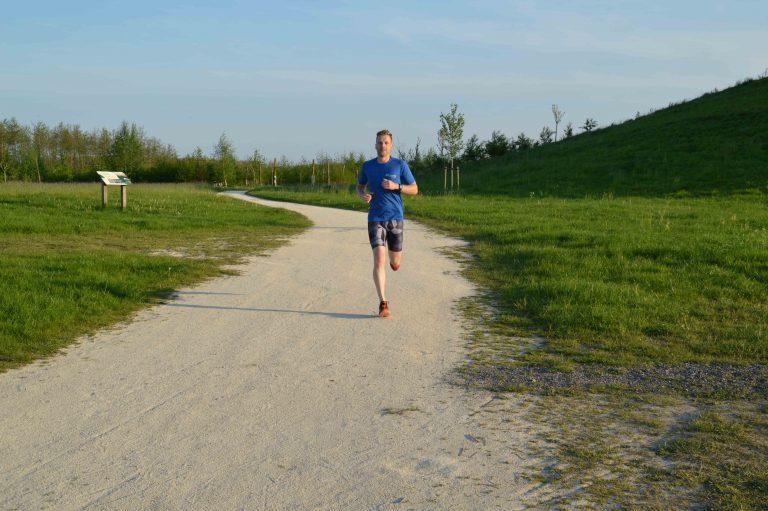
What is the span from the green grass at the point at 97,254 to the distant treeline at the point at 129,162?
37.3m

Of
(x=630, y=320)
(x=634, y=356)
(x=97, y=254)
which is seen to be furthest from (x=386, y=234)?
(x=97, y=254)

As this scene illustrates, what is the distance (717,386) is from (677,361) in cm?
72

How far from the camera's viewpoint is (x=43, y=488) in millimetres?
3648

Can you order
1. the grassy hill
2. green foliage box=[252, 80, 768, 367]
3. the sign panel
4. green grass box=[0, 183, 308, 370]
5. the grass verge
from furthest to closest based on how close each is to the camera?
the grassy hill, the sign panel, green grass box=[0, 183, 308, 370], green foliage box=[252, 80, 768, 367], the grass verge

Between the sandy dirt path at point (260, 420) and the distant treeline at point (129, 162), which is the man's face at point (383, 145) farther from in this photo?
the distant treeline at point (129, 162)

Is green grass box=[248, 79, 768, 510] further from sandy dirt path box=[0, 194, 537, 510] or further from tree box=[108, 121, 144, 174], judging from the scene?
tree box=[108, 121, 144, 174]

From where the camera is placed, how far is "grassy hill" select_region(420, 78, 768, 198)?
2998 cm

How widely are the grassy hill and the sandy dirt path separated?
23596 mm

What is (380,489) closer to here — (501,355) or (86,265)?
(501,355)

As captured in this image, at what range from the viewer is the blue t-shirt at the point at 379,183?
7914 millimetres

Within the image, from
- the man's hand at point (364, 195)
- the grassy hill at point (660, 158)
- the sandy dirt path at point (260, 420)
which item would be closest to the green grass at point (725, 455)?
the sandy dirt path at point (260, 420)

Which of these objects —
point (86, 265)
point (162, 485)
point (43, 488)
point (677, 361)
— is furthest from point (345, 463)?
Result: point (86, 265)

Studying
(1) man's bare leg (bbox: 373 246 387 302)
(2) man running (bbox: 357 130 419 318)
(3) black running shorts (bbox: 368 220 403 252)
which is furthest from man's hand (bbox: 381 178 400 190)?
(1) man's bare leg (bbox: 373 246 387 302)

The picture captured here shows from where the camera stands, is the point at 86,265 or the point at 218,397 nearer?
the point at 218,397
